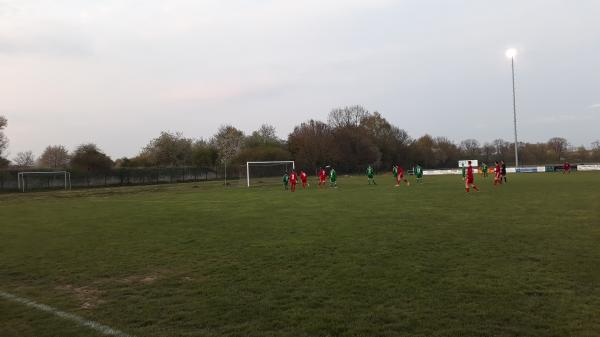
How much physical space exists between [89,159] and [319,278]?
59785 mm

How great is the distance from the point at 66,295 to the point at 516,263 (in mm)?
7207

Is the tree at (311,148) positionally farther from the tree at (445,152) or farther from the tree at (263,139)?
the tree at (445,152)

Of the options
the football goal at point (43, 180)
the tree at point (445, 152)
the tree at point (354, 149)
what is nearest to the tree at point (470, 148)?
the tree at point (445, 152)

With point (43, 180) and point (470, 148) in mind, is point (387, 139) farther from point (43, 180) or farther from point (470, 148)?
point (43, 180)

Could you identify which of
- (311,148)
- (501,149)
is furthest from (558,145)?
(311,148)

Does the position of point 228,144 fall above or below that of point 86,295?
above

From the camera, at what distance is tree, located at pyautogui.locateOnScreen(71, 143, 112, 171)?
58.5 meters

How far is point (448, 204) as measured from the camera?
17609 millimetres

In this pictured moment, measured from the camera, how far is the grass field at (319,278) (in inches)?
186

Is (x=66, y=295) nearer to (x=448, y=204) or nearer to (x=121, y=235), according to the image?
(x=121, y=235)

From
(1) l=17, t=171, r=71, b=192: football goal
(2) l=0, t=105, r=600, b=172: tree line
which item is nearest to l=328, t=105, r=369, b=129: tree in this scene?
(2) l=0, t=105, r=600, b=172: tree line

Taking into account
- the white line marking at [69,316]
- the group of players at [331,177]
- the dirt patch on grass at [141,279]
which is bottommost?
the dirt patch on grass at [141,279]

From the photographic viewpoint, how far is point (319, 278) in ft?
21.7

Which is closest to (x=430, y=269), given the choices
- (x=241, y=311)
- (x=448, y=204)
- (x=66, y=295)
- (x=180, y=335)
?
(x=241, y=311)
